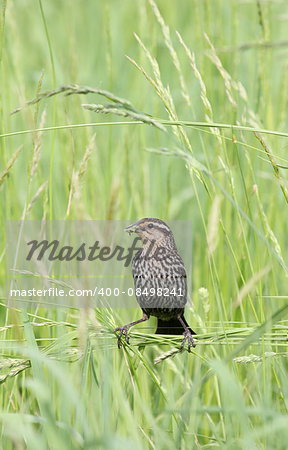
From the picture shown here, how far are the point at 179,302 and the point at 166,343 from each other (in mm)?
227

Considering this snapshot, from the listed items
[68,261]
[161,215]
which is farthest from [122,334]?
[161,215]

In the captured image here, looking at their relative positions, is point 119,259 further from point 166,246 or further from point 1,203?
point 1,203

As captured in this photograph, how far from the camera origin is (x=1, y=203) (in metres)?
2.52

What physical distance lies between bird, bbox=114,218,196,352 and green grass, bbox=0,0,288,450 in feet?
0.23

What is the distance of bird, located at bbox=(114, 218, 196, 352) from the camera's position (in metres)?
2.13

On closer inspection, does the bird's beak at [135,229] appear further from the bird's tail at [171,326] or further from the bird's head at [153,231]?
the bird's tail at [171,326]

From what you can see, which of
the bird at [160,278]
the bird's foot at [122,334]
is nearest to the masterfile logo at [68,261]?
the bird at [160,278]

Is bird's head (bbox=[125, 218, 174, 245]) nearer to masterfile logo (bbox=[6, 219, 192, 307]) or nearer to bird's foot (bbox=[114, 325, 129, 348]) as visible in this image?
masterfile logo (bbox=[6, 219, 192, 307])

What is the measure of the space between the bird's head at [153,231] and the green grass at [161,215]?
0.13 m

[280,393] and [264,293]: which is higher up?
[264,293]

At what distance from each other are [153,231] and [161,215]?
48cm

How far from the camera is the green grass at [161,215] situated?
1.72m

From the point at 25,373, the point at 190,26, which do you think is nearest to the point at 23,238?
the point at 25,373

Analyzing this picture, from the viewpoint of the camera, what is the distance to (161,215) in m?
2.71
